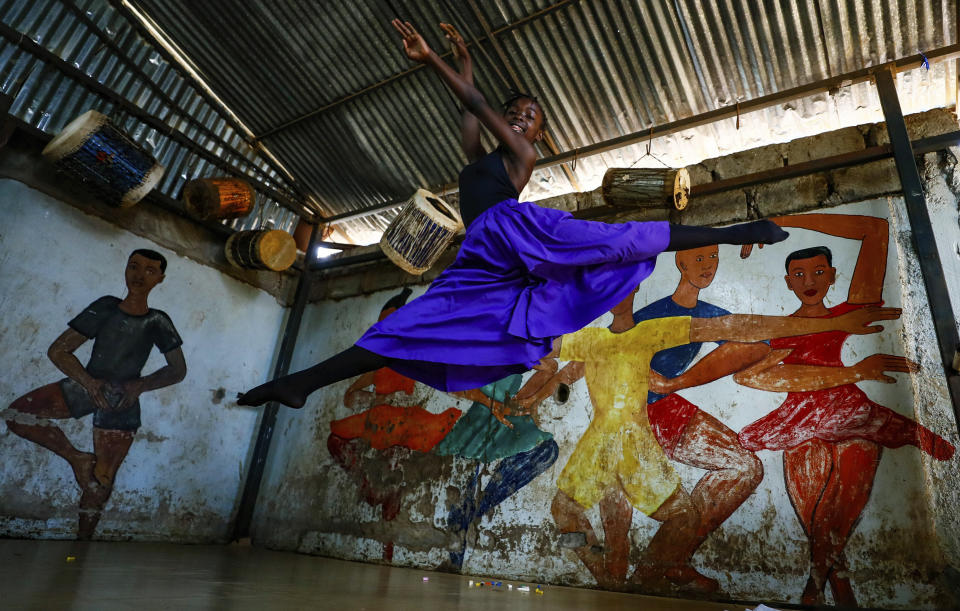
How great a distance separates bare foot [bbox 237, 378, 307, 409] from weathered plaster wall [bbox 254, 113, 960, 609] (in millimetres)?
2753

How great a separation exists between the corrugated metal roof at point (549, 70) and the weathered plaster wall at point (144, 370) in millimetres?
1766

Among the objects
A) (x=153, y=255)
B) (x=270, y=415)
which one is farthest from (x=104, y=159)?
(x=270, y=415)

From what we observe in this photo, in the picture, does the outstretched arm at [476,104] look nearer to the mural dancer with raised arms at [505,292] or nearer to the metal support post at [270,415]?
the mural dancer with raised arms at [505,292]

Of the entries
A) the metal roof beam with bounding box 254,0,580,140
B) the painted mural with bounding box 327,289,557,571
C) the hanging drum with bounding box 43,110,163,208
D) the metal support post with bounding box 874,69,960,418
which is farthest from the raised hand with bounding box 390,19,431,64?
the hanging drum with bounding box 43,110,163,208

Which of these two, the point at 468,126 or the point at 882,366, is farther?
the point at 882,366

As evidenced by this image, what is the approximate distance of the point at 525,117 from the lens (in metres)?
2.75

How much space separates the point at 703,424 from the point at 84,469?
5.08 meters

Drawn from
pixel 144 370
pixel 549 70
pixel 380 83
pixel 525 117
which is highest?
pixel 380 83

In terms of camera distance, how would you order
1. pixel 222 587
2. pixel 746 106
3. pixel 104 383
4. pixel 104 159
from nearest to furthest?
pixel 222 587
pixel 746 106
pixel 104 159
pixel 104 383

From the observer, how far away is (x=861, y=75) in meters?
4.38

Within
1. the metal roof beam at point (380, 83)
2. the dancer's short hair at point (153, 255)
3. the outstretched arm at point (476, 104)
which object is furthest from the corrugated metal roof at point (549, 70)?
the outstretched arm at point (476, 104)

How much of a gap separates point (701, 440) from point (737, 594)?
3.13 ft

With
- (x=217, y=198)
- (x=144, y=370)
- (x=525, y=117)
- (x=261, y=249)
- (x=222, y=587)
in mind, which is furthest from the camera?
(x=261, y=249)

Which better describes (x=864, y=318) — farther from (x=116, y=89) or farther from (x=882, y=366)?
(x=116, y=89)
